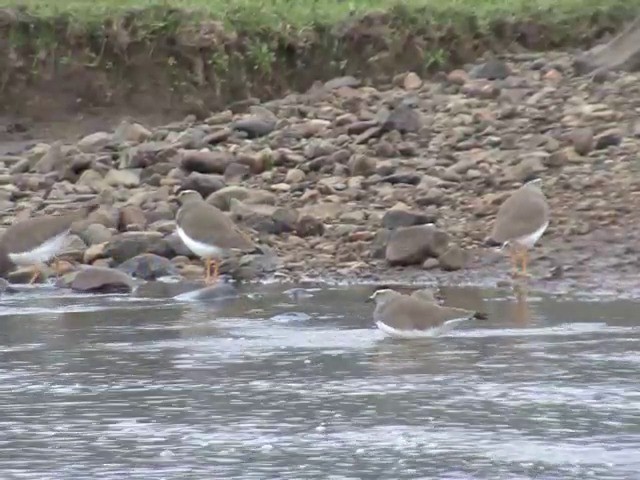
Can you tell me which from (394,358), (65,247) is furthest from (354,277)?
A: (394,358)

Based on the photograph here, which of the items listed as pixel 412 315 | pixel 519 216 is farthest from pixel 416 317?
pixel 519 216

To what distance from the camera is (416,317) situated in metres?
9.95

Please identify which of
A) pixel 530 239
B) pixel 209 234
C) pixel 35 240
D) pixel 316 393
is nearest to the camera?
pixel 316 393

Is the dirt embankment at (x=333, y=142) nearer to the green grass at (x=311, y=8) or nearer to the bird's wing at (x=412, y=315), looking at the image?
the green grass at (x=311, y=8)

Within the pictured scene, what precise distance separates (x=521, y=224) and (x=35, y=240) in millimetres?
3664

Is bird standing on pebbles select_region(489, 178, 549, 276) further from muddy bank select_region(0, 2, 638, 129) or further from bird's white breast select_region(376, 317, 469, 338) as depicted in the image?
muddy bank select_region(0, 2, 638, 129)

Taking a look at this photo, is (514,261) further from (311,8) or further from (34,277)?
(311,8)

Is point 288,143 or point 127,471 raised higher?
point 288,143

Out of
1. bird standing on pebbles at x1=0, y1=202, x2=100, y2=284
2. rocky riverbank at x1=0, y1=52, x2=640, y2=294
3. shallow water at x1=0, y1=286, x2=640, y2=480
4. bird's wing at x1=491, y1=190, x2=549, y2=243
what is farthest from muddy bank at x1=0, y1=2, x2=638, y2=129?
shallow water at x1=0, y1=286, x2=640, y2=480

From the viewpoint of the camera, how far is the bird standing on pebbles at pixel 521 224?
12.6 meters

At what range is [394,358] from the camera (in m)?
9.39

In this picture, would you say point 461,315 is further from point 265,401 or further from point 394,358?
point 265,401

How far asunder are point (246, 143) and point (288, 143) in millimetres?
511

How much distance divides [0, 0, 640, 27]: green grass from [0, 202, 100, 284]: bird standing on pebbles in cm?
682
